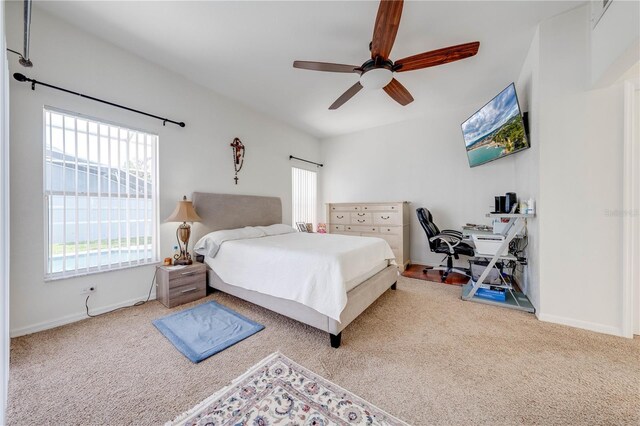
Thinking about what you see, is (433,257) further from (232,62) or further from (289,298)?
(232,62)

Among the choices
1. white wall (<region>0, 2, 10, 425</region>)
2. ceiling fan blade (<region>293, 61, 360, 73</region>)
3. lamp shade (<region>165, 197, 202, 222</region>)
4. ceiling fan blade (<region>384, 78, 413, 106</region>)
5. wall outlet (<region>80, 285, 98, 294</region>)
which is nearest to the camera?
white wall (<region>0, 2, 10, 425</region>)

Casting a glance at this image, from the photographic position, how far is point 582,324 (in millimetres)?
2195

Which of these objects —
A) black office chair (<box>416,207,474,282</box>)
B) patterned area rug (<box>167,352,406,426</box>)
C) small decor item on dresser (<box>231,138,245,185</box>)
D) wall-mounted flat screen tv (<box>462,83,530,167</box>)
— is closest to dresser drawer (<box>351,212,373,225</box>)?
black office chair (<box>416,207,474,282</box>)

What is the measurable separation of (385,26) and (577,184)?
7.38 ft

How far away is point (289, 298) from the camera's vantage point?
2.16 meters

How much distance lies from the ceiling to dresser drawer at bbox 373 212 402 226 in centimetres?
201

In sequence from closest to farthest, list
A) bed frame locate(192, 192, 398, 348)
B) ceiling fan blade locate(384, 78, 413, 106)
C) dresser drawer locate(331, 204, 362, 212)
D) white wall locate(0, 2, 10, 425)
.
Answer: white wall locate(0, 2, 10, 425), bed frame locate(192, 192, 398, 348), ceiling fan blade locate(384, 78, 413, 106), dresser drawer locate(331, 204, 362, 212)

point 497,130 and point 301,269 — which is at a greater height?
point 497,130

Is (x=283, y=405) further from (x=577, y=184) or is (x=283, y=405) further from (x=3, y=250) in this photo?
(x=577, y=184)

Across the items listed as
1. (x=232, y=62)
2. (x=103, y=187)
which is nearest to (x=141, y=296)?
(x=103, y=187)

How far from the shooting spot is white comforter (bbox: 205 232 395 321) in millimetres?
1976

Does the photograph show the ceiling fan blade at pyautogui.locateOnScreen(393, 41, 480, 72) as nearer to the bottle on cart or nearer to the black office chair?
the bottle on cart

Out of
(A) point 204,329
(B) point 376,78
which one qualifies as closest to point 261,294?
(A) point 204,329

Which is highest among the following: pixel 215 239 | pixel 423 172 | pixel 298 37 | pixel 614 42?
pixel 298 37
